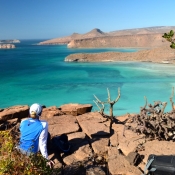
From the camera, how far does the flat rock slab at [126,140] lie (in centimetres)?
497

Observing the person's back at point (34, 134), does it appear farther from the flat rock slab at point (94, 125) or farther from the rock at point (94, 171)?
the flat rock slab at point (94, 125)

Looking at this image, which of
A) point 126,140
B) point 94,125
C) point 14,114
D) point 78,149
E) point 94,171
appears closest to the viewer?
point 94,171

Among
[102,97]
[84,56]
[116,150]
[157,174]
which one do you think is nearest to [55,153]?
[116,150]

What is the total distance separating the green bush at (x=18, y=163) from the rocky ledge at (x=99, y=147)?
1.04 m

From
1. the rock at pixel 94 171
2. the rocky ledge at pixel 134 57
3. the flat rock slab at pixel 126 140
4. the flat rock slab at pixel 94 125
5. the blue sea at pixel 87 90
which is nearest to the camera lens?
the rock at pixel 94 171

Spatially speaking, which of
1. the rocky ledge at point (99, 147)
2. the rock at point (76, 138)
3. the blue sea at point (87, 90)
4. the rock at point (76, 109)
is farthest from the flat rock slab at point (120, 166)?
the blue sea at point (87, 90)

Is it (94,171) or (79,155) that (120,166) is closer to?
(94,171)

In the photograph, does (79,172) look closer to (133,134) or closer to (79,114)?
(133,134)

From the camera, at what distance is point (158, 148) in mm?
4988

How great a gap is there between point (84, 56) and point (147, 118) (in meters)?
45.1

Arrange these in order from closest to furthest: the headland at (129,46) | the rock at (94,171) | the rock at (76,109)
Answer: the rock at (94,171)
the rock at (76,109)
the headland at (129,46)

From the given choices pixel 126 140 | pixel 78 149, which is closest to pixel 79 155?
pixel 78 149

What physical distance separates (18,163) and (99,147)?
2662 mm

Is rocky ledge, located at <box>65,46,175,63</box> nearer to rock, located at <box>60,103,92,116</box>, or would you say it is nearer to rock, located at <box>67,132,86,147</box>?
rock, located at <box>60,103,92,116</box>
